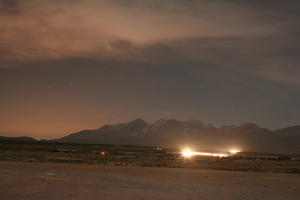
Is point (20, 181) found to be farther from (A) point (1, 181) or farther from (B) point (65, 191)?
(B) point (65, 191)

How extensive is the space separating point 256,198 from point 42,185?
1321cm

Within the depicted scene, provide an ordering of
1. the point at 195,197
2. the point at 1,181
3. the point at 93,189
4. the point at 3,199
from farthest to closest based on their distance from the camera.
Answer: the point at 1,181 < the point at 93,189 < the point at 195,197 < the point at 3,199

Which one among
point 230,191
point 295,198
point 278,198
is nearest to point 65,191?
point 230,191

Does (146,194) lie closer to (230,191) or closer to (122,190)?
(122,190)

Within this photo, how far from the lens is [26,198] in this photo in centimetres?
1672

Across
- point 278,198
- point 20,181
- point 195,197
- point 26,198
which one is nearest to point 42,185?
point 20,181

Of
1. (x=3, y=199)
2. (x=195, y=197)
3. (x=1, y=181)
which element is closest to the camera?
(x=3, y=199)

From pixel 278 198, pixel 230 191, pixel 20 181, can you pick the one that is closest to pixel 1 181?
pixel 20 181

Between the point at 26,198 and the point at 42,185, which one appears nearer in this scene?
the point at 26,198

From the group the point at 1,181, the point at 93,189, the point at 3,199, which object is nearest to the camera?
the point at 3,199

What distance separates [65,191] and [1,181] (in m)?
5.61

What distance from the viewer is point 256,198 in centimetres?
2053

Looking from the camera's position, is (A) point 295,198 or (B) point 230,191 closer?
(A) point 295,198

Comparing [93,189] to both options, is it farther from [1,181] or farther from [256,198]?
[256,198]
